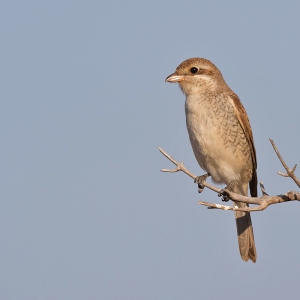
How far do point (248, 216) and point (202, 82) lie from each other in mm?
1712

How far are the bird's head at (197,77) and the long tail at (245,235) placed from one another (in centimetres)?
130

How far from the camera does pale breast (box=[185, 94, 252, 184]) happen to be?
6234 mm

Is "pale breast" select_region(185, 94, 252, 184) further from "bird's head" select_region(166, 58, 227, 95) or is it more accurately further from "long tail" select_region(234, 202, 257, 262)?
"long tail" select_region(234, 202, 257, 262)

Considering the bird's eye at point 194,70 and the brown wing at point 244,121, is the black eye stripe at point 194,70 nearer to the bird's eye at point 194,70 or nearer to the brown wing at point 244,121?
the bird's eye at point 194,70

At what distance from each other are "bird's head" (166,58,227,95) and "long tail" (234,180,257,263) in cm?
130

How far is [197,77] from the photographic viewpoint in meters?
6.62

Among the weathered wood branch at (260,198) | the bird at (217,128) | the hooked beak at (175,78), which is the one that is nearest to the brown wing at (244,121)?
the bird at (217,128)

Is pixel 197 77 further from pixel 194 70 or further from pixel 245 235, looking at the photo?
pixel 245 235

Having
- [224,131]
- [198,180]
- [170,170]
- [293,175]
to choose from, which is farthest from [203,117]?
[293,175]

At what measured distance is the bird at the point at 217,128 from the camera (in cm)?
626

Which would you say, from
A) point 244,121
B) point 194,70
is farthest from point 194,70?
point 244,121

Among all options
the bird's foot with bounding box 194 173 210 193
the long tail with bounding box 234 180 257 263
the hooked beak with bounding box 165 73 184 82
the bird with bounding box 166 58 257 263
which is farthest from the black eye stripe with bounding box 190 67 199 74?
the long tail with bounding box 234 180 257 263

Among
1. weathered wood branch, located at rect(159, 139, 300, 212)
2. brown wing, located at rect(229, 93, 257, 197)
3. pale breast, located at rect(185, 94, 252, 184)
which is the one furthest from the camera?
brown wing, located at rect(229, 93, 257, 197)

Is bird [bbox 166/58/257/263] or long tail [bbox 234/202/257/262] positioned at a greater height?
bird [bbox 166/58/257/263]
